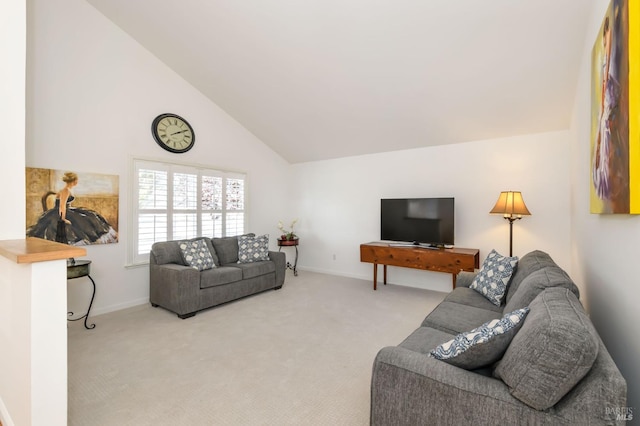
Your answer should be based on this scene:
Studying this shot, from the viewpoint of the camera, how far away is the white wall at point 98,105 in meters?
3.20

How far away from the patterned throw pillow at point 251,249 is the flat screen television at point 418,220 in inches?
78.1

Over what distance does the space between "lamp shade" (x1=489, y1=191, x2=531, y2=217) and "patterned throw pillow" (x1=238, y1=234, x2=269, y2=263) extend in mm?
3348

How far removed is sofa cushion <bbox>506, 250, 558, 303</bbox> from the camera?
227 centimetres

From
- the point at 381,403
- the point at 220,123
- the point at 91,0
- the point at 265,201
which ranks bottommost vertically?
the point at 381,403

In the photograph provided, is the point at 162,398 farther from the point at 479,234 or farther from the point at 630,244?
the point at 479,234

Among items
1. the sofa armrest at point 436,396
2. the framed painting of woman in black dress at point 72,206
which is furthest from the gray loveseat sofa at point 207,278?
the sofa armrest at point 436,396

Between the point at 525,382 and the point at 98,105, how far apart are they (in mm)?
4765

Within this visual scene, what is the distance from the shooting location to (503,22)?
8.52 feet

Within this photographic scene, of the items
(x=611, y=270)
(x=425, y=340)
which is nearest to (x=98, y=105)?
(x=425, y=340)

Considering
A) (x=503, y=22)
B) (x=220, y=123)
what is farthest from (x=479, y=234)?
(x=220, y=123)

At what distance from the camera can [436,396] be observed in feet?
→ 3.93

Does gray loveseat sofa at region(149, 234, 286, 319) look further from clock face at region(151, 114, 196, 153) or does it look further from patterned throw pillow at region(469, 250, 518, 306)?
patterned throw pillow at region(469, 250, 518, 306)

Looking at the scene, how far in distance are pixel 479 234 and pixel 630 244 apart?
118 inches

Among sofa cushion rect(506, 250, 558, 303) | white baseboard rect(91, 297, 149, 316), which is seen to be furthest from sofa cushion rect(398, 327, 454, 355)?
white baseboard rect(91, 297, 149, 316)
